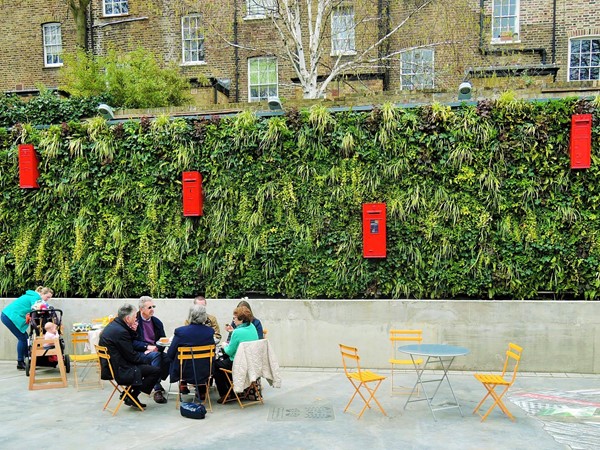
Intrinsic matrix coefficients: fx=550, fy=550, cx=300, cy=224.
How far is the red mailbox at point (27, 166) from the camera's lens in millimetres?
10609

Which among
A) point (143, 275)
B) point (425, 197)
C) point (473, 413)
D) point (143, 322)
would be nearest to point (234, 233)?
point (143, 275)

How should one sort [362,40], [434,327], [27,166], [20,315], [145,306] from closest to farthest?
[145,306] < [434,327] < [20,315] < [27,166] < [362,40]

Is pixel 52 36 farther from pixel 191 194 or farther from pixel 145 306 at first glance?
pixel 145 306

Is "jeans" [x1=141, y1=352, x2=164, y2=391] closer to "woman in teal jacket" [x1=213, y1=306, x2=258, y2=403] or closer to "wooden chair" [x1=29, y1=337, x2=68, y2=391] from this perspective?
"woman in teal jacket" [x1=213, y1=306, x2=258, y2=403]

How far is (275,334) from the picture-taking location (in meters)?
9.70

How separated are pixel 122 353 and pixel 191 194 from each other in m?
3.76

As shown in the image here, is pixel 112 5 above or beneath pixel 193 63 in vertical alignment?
above

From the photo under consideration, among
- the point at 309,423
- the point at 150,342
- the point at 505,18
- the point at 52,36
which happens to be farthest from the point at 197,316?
the point at 52,36

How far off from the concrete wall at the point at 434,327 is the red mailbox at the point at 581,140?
7.54ft

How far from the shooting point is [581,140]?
29.2 ft

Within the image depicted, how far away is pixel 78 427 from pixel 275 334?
12.7 ft

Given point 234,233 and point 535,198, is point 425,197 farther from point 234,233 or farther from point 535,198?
point 234,233

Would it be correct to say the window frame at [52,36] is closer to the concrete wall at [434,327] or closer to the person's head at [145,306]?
the concrete wall at [434,327]

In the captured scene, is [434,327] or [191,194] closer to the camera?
[434,327]
